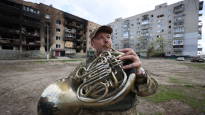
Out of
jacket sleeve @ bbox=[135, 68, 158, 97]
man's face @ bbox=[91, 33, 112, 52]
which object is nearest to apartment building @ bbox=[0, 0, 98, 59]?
man's face @ bbox=[91, 33, 112, 52]

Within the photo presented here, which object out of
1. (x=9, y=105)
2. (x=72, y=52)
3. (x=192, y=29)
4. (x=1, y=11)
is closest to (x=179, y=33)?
(x=192, y=29)

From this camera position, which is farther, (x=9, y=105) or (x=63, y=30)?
(x=63, y=30)

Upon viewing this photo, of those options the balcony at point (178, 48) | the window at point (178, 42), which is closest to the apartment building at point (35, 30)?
the window at point (178, 42)

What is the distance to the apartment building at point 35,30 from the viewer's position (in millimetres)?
24125

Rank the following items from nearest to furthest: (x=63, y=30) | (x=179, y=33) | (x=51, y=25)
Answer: (x=51, y=25) → (x=63, y=30) → (x=179, y=33)

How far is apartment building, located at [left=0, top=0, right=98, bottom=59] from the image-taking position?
2412 centimetres

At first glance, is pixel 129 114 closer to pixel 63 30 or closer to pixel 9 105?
pixel 9 105

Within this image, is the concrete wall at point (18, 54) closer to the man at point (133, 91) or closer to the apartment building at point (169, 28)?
the man at point (133, 91)

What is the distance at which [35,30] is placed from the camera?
97.2 feet

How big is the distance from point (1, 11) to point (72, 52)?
21.7m

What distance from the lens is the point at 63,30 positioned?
117 feet

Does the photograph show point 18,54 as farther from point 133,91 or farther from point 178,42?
point 178,42

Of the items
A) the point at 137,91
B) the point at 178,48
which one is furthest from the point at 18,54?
the point at 178,48

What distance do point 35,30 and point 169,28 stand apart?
53748mm
